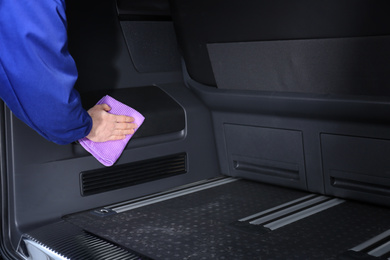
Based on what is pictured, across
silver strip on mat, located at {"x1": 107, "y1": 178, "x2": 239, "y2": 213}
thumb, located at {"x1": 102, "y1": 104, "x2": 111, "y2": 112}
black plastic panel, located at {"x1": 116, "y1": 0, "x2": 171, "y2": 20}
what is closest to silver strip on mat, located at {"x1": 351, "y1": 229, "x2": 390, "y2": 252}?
silver strip on mat, located at {"x1": 107, "y1": 178, "x2": 239, "y2": 213}

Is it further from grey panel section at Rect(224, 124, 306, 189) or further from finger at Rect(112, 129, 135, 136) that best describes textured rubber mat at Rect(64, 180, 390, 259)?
finger at Rect(112, 129, 135, 136)

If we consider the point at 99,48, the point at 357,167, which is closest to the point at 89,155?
the point at 99,48

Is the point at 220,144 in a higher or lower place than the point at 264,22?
lower

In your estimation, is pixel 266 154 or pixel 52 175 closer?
pixel 52 175

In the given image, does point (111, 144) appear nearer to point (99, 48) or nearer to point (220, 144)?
point (99, 48)

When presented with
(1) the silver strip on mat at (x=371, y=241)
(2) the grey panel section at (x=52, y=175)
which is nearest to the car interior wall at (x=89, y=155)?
(2) the grey panel section at (x=52, y=175)

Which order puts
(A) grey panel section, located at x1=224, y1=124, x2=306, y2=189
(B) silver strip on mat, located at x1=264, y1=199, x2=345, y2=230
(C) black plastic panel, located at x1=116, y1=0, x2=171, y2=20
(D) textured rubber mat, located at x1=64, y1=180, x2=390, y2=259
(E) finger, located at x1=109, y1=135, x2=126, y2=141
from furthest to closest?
(C) black plastic panel, located at x1=116, y1=0, x2=171, y2=20, (A) grey panel section, located at x1=224, y1=124, x2=306, y2=189, (E) finger, located at x1=109, y1=135, x2=126, y2=141, (B) silver strip on mat, located at x1=264, y1=199, x2=345, y2=230, (D) textured rubber mat, located at x1=64, y1=180, x2=390, y2=259

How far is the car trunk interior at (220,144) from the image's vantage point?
1592 mm

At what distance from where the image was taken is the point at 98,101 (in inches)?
79.4

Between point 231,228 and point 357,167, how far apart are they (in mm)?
547

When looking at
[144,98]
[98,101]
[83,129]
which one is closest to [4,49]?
[83,129]

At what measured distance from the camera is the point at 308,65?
1791 millimetres

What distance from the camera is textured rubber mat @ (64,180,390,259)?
1.48m

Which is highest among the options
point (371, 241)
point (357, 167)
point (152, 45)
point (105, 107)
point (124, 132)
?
point (152, 45)
